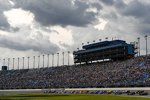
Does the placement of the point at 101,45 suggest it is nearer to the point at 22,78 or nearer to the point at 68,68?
the point at 68,68

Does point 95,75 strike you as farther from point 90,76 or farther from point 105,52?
point 105,52

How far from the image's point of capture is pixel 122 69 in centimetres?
14125

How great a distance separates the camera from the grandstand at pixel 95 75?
416ft

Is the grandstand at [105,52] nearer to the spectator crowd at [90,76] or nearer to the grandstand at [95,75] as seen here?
the grandstand at [95,75]

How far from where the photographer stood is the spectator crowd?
12575 centimetres

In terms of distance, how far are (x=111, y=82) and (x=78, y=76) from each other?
28768 millimetres

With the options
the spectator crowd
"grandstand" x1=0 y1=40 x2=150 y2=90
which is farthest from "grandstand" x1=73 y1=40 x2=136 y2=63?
the spectator crowd

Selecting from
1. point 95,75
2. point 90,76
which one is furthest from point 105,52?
point 95,75

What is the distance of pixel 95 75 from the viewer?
148 m

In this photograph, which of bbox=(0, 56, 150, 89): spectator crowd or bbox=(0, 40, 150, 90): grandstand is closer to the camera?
bbox=(0, 56, 150, 89): spectator crowd

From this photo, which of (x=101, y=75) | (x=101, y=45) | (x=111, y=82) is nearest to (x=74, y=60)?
(x=101, y=45)

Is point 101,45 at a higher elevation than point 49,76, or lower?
higher

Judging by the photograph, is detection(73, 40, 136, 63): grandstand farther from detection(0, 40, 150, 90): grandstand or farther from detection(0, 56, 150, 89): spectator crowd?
detection(0, 56, 150, 89): spectator crowd

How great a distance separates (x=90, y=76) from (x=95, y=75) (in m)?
2.43
